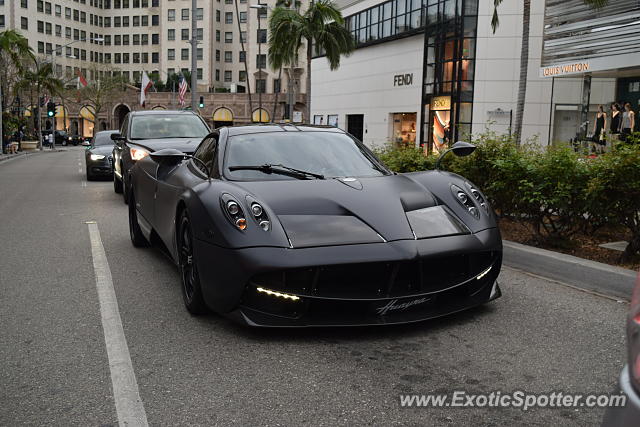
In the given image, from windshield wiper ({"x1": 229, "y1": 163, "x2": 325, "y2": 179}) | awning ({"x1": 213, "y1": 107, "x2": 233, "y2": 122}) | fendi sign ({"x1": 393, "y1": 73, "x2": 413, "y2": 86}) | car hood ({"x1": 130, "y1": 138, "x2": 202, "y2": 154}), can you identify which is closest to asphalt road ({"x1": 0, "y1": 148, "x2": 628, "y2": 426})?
windshield wiper ({"x1": 229, "y1": 163, "x2": 325, "y2": 179})

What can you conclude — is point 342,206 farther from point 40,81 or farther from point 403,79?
point 40,81

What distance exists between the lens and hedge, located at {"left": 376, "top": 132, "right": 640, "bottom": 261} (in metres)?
6.08

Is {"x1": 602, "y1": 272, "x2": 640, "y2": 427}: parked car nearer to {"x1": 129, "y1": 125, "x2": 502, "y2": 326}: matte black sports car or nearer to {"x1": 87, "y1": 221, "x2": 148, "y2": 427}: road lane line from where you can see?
{"x1": 87, "y1": 221, "x2": 148, "y2": 427}: road lane line

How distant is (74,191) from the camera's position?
50.8 ft

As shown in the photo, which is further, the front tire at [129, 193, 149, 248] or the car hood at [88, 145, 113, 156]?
the car hood at [88, 145, 113, 156]

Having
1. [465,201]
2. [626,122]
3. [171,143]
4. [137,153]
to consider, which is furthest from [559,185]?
[626,122]

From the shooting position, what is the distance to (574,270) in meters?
5.88

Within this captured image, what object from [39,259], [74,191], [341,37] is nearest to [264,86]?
[341,37]

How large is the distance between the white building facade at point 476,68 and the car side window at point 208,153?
15.2m

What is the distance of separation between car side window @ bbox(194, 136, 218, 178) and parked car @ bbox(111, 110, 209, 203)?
A: 18.0 feet

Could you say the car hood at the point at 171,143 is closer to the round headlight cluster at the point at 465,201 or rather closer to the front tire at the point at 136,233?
the front tire at the point at 136,233

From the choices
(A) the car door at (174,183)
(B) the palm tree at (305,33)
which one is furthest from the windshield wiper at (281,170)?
(B) the palm tree at (305,33)

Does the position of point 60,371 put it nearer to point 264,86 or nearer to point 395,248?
point 395,248

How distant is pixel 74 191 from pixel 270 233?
493 inches
